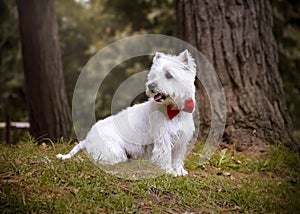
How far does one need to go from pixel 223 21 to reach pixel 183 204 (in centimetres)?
327

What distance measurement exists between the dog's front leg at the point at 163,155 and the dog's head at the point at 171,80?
1.46ft

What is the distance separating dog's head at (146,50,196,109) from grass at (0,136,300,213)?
0.83 metres

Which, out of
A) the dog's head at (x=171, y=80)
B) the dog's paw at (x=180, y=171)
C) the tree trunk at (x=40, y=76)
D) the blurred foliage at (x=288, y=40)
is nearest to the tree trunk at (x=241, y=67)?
the dog's paw at (x=180, y=171)

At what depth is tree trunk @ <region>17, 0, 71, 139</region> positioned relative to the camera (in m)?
8.48

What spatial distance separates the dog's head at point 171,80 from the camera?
4.65 metres

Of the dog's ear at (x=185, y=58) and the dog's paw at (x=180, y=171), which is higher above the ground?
the dog's ear at (x=185, y=58)

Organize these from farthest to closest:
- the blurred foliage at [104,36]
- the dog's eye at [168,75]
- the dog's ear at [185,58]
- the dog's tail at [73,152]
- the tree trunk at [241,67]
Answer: the blurred foliage at [104,36]
the tree trunk at [241,67]
the dog's tail at [73,152]
the dog's ear at [185,58]
the dog's eye at [168,75]

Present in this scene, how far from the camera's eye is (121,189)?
176 inches

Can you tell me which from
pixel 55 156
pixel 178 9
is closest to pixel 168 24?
pixel 178 9

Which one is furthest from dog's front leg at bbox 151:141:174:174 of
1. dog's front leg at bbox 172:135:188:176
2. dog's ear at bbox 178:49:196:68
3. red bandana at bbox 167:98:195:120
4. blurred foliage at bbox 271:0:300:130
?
blurred foliage at bbox 271:0:300:130

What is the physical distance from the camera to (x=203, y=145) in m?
6.27

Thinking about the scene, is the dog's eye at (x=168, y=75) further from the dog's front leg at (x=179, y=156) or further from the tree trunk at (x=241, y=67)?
the tree trunk at (x=241, y=67)

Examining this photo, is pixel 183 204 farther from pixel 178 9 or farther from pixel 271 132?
pixel 178 9

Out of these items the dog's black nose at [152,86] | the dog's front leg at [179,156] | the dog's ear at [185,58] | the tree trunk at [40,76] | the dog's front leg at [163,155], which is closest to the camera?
the dog's black nose at [152,86]
